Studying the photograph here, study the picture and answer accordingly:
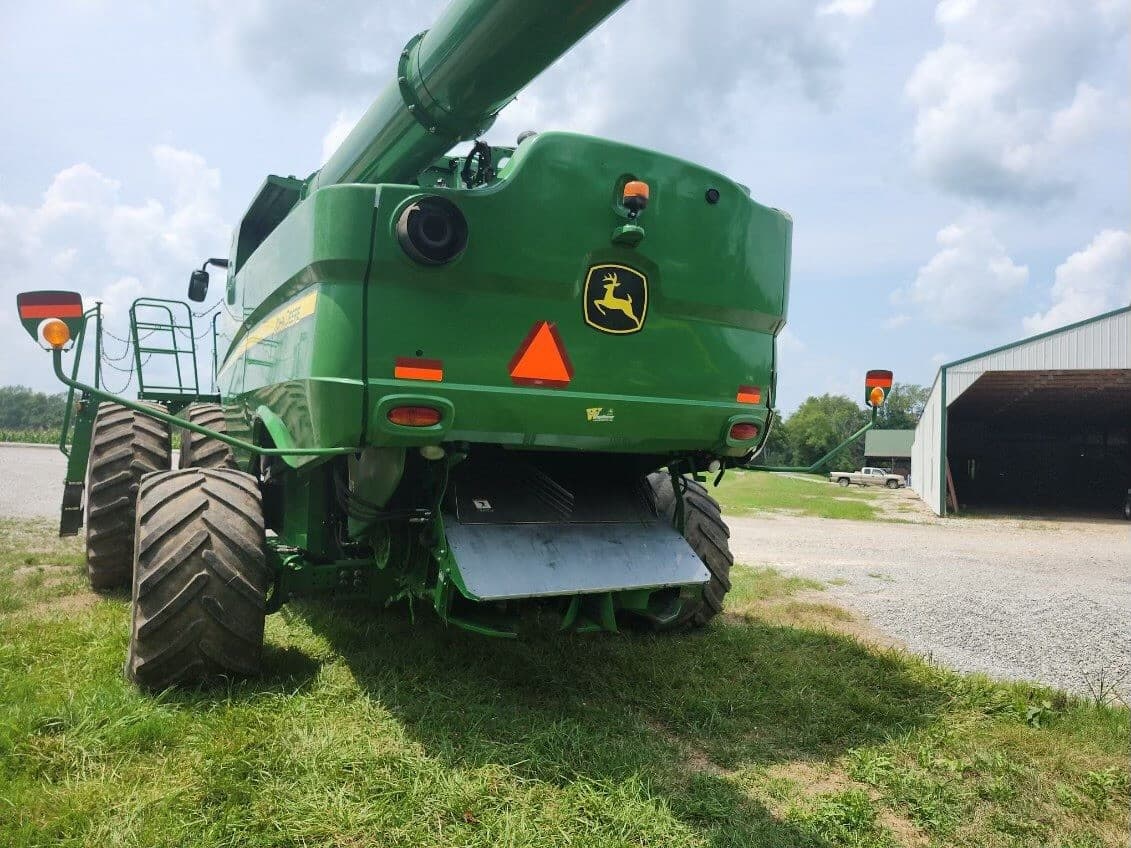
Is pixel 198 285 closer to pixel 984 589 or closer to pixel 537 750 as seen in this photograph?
pixel 537 750

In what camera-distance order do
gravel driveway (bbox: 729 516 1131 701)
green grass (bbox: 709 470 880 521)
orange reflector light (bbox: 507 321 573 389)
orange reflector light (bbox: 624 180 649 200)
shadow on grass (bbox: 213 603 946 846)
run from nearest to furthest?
shadow on grass (bbox: 213 603 946 846) < orange reflector light (bbox: 624 180 649 200) < orange reflector light (bbox: 507 321 573 389) < gravel driveway (bbox: 729 516 1131 701) < green grass (bbox: 709 470 880 521)

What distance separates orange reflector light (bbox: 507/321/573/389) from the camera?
3.32 meters

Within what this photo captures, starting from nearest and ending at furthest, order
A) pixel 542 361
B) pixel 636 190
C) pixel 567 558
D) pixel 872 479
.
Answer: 1. pixel 636 190
2. pixel 542 361
3. pixel 567 558
4. pixel 872 479

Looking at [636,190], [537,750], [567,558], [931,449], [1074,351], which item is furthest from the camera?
[931,449]

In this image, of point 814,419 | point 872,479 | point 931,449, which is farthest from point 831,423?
point 931,449

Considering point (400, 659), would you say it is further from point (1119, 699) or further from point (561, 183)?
point (1119, 699)

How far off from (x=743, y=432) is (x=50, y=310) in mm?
3240

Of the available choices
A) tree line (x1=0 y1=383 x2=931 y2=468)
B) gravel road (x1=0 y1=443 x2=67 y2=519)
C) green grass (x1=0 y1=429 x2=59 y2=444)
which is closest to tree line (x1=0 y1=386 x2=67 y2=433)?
tree line (x1=0 y1=383 x2=931 y2=468)

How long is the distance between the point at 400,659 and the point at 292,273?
2.01 metres

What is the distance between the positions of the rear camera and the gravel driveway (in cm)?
372

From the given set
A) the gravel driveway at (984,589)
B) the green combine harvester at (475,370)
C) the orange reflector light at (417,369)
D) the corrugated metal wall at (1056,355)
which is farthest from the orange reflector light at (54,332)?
the corrugated metal wall at (1056,355)

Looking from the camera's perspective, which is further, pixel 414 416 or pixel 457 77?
pixel 414 416

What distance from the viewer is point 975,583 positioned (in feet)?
26.4

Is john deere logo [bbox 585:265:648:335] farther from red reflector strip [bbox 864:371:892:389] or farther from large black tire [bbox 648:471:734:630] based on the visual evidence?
red reflector strip [bbox 864:371:892:389]
